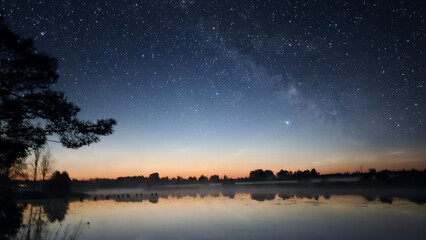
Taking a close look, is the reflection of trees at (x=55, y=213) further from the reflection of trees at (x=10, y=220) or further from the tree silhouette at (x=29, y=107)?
the tree silhouette at (x=29, y=107)

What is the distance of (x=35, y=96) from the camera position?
10.4 metres

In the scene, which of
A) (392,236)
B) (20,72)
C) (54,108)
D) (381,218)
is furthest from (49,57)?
(381,218)

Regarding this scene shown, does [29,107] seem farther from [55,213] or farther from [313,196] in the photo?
[313,196]

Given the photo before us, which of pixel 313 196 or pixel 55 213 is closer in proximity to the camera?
pixel 55 213

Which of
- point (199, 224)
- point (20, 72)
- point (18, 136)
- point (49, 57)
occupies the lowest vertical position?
point (199, 224)

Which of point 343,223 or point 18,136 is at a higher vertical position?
point 18,136

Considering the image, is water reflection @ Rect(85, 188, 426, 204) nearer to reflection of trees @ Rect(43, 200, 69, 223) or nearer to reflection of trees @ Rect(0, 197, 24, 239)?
reflection of trees @ Rect(43, 200, 69, 223)

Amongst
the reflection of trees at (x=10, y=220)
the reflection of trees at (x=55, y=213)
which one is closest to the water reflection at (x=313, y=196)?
the reflection of trees at (x=55, y=213)

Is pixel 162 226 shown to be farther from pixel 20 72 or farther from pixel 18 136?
pixel 20 72

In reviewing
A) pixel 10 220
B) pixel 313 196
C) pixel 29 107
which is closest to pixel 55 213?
pixel 10 220

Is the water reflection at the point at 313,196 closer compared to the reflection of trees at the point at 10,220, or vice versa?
the reflection of trees at the point at 10,220

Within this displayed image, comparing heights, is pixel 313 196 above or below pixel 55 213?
below

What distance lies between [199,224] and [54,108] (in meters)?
17.0

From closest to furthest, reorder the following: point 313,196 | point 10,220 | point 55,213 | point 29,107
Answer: point 29,107
point 10,220
point 55,213
point 313,196
